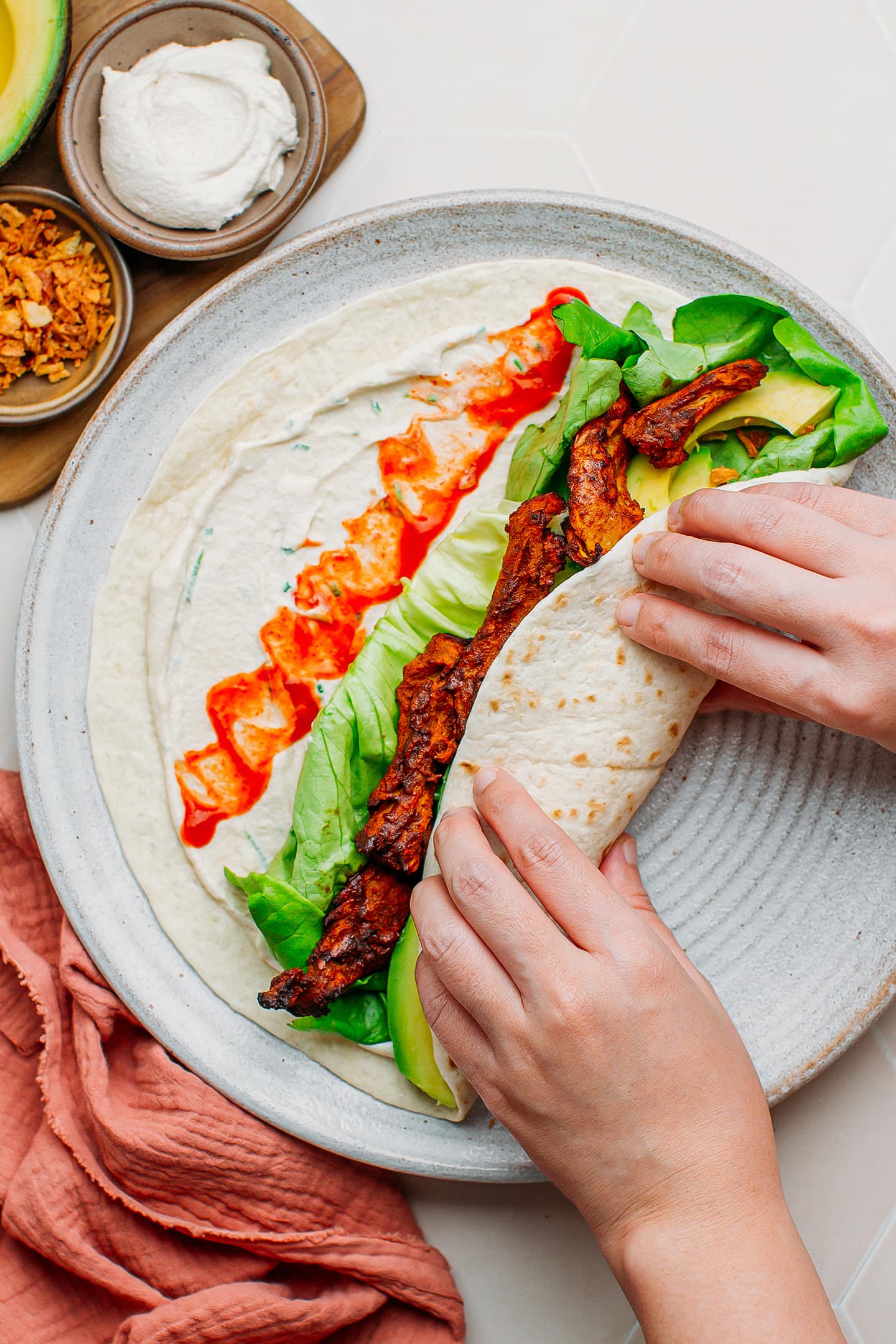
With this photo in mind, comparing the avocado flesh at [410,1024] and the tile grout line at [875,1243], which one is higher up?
the avocado flesh at [410,1024]

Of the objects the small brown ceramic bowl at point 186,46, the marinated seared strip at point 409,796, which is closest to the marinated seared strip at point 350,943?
the marinated seared strip at point 409,796

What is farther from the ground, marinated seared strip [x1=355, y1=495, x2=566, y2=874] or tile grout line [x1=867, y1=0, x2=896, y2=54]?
tile grout line [x1=867, y1=0, x2=896, y2=54]

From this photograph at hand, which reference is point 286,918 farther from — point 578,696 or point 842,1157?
point 842,1157

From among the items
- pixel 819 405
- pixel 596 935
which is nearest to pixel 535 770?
pixel 596 935

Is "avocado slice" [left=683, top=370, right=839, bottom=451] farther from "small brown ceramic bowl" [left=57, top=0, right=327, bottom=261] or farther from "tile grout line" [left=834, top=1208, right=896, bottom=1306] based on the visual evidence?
"tile grout line" [left=834, top=1208, right=896, bottom=1306]

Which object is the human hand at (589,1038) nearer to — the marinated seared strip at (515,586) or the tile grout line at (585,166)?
the marinated seared strip at (515,586)

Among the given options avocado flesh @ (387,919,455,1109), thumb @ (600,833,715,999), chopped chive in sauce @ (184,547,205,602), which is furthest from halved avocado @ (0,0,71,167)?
thumb @ (600,833,715,999)
